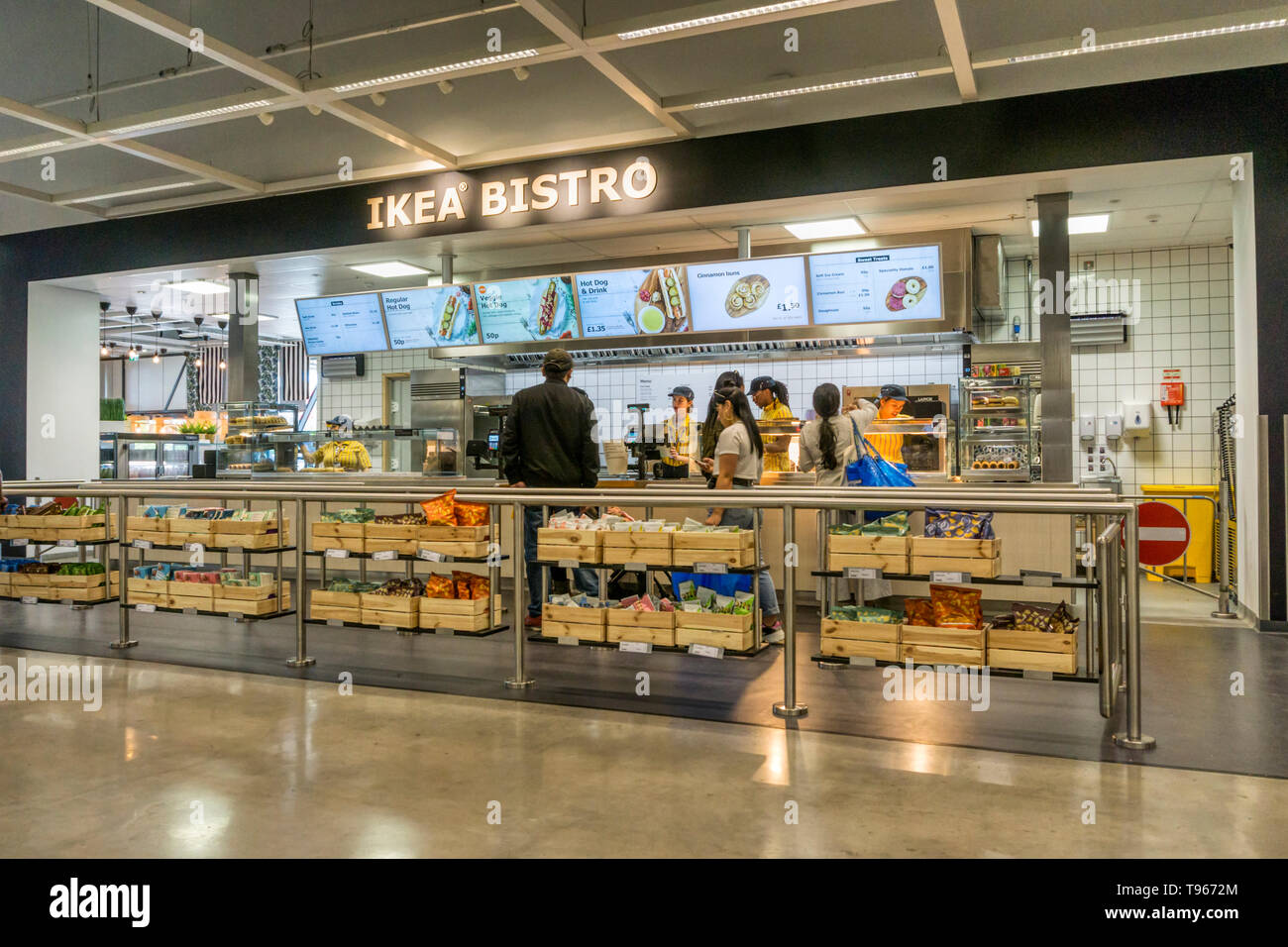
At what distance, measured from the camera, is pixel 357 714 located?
13.3ft

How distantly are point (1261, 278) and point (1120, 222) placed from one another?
219 centimetres

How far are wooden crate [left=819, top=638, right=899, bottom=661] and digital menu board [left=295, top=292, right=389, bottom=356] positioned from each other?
284 inches

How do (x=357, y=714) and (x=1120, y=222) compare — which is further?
(x=1120, y=222)

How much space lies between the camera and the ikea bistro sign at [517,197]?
7.43m

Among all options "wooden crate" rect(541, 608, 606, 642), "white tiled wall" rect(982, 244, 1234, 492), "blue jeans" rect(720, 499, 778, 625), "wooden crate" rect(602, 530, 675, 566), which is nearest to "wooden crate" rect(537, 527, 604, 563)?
"wooden crate" rect(602, 530, 675, 566)

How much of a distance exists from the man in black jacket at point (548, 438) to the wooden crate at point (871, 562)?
6.08ft

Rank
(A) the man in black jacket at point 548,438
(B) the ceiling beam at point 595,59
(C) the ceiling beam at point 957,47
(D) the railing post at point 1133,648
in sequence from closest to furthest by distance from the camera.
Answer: (D) the railing post at point 1133,648, (C) the ceiling beam at point 957,47, (B) the ceiling beam at point 595,59, (A) the man in black jacket at point 548,438

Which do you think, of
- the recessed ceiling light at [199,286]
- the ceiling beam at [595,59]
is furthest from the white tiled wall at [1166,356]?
the recessed ceiling light at [199,286]

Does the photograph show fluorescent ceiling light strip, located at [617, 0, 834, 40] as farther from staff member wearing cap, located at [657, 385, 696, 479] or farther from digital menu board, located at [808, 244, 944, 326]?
staff member wearing cap, located at [657, 385, 696, 479]

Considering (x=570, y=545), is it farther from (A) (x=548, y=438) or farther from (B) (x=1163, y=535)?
(B) (x=1163, y=535)

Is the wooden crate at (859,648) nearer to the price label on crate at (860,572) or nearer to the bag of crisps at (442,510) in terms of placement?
the price label on crate at (860,572)

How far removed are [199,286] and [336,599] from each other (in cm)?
788
